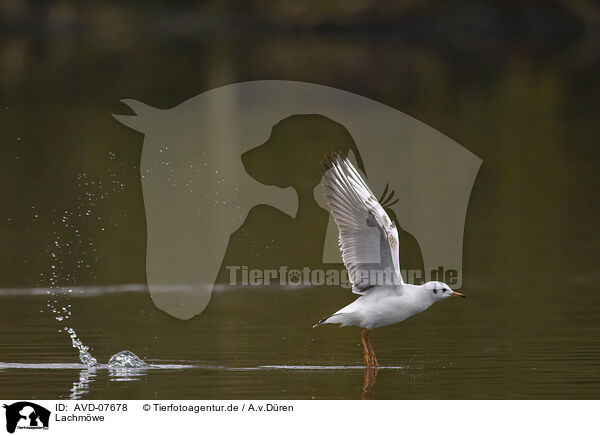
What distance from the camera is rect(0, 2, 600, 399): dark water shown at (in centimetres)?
1066

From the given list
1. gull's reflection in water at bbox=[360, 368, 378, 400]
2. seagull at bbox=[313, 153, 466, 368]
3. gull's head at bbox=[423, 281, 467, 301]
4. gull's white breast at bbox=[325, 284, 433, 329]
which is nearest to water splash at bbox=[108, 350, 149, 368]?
seagull at bbox=[313, 153, 466, 368]

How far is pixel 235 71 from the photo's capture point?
4188 centimetres

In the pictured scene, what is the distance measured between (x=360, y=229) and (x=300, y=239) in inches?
254

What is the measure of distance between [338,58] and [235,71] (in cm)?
714

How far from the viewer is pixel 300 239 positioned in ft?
57.2

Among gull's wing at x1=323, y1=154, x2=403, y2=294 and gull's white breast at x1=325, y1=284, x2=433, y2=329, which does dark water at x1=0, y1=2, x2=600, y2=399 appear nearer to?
gull's white breast at x1=325, y1=284, x2=433, y2=329

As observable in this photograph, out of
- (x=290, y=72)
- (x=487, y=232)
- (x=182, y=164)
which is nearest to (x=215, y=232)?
(x=487, y=232)

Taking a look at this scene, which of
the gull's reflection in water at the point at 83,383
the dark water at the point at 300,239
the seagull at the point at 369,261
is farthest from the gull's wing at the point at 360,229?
the gull's reflection in water at the point at 83,383

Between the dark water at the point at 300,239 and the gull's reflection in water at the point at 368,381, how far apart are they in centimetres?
3

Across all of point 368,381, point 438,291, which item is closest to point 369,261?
point 438,291

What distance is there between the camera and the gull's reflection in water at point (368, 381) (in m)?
9.98
